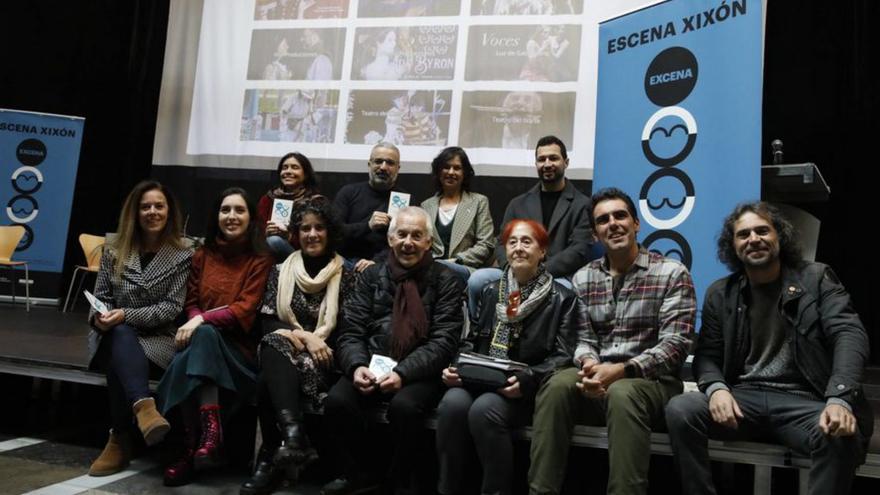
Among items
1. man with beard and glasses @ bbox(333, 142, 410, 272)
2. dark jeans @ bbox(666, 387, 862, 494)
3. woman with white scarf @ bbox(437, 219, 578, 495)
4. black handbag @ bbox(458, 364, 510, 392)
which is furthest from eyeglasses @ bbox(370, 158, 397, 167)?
dark jeans @ bbox(666, 387, 862, 494)

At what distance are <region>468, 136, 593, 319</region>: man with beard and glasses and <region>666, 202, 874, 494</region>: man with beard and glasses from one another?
2.43 feet

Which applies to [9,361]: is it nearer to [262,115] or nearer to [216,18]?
[262,115]

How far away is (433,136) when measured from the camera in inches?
182

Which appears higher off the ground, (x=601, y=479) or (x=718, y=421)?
(x=718, y=421)

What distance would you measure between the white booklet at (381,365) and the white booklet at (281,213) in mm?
1060

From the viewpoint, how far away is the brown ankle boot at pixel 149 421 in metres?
2.37

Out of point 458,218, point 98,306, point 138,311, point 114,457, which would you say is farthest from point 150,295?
point 458,218

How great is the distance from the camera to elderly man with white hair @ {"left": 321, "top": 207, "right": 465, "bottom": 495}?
2.31 m

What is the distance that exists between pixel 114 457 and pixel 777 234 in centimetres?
251

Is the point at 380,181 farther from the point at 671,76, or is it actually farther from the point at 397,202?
the point at 671,76

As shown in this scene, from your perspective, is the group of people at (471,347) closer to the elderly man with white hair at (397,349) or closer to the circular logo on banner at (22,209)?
the elderly man with white hair at (397,349)

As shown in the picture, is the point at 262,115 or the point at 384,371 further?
the point at 262,115

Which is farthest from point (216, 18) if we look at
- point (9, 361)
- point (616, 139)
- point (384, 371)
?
point (384, 371)

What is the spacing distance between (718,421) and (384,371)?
43.3 inches
